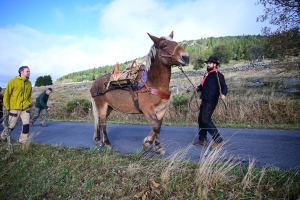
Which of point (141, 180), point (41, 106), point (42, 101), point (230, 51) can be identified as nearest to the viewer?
point (141, 180)

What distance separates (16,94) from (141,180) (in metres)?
4.58

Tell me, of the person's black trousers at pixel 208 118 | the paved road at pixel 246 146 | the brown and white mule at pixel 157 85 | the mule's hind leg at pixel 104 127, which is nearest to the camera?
the paved road at pixel 246 146

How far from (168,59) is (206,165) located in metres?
2.18

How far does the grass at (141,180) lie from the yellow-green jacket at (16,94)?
6.10 feet

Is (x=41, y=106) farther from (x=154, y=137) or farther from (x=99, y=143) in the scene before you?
(x=154, y=137)

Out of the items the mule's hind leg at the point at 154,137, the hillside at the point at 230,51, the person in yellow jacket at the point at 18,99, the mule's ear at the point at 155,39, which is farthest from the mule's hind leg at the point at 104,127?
the hillside at the point at 230,51

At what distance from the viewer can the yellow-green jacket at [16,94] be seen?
539cm

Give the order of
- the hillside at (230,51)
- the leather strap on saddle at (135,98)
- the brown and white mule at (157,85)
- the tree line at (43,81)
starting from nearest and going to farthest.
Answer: the brown and white mule at (157,85), the leather strap on saddle at (135,98), the hillside at (230,51), the tree line at (43,81)

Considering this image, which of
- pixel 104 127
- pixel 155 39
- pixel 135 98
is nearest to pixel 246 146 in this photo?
pixel 135 98

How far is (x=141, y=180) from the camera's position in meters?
3.09

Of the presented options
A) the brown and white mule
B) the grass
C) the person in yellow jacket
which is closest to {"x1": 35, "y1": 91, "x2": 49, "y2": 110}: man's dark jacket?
the person in yellow jacket

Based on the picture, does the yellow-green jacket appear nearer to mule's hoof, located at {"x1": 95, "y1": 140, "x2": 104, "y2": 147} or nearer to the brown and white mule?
mule's hoof, located at {"x1": 95, "y1": 140, "x2": 104, "y2": 147}

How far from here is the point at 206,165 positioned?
311 centimetres

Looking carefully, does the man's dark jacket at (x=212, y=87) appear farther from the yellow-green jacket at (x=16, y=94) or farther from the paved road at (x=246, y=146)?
the yellow-green jacket at (x=16, y=94)
